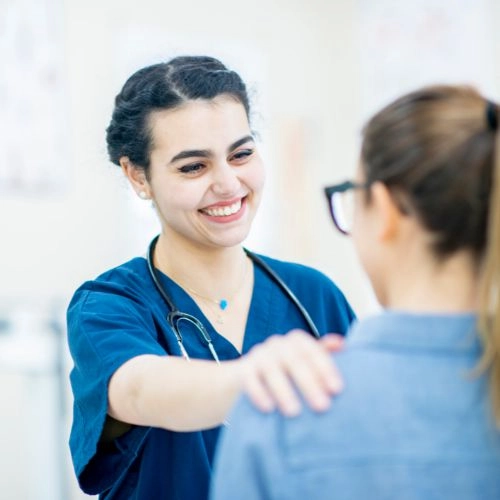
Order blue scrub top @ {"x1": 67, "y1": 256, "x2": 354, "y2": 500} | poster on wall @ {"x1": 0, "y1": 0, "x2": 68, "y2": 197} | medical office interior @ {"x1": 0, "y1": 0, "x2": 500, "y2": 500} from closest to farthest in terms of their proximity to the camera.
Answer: blue scrub top @ {"x1": 67, "y1": 256, "x2": 354, "y2": 500} < medical office interior @ {"x1": 0, "y1": 0, "x2": 500, "y2": 500} < poster on wall @ {"x1": 0, "y1": 0, "x2": 68, "y2": 197}

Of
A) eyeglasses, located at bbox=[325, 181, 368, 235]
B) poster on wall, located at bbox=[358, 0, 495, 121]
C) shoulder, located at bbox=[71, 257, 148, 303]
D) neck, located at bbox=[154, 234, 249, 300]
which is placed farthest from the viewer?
poster on wall, located at bbox=[358, 0, 495, 121]

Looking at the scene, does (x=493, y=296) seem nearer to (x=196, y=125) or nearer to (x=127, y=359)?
(x=127, y=359)

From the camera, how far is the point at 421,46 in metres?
4.29

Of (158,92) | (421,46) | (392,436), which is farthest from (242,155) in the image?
(421,46)

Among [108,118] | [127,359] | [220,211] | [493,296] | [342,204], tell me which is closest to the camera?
[493,296]

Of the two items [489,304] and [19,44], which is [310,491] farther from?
[19,44]

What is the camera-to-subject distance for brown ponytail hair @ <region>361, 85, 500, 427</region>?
30.1 inches

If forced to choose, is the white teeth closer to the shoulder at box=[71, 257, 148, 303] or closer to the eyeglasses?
the shoulder at box=[71, 257, 148, 303]

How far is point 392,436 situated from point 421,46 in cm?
381

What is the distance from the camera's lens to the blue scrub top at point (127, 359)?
46.4 inches

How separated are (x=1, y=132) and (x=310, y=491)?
112 inches

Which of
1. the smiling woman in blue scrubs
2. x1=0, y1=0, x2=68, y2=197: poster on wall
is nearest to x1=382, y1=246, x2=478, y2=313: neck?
the smiling woman in blue scrubs

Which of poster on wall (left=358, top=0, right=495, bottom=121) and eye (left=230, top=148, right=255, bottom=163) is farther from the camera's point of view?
poster on wall (left=358, top=0, right=495, bottom=121)

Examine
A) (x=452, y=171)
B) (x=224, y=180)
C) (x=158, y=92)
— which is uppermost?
(x=158, y=92)
